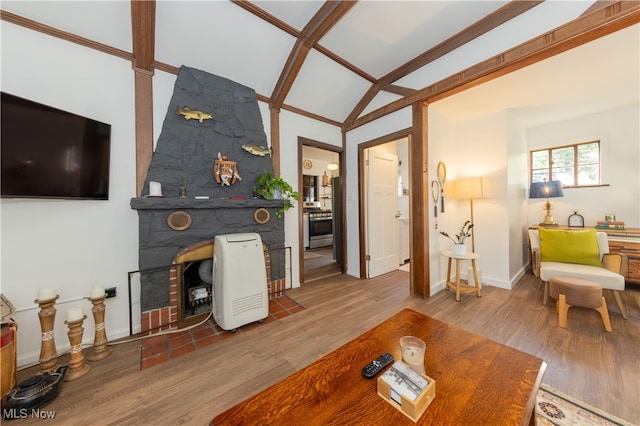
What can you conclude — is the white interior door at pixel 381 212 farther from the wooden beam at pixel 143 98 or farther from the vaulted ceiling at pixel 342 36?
the wooden beam at pixel 143 98

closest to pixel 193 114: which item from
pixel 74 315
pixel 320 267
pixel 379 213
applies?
pixel 74 315

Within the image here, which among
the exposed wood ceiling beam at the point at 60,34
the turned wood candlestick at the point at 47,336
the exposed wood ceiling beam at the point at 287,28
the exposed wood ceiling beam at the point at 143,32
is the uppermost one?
the exposed wood ceiling beam at the point at 287,28

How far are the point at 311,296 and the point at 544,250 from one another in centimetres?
293

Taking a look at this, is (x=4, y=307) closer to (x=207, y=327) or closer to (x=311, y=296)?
(x=207, y=327)

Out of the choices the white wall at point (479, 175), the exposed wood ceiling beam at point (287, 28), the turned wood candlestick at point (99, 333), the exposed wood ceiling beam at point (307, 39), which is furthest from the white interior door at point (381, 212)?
the turned wood candlestick at point (99, 333)

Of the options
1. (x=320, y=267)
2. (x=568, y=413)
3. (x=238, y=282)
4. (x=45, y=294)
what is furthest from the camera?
(x=320, y=267)

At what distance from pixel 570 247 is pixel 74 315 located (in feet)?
15.6

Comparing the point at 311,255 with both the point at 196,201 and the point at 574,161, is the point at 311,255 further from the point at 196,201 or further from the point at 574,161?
the point at 574,161

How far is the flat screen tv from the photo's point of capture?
1.38 m

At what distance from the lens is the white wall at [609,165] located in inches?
123

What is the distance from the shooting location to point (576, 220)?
3535 mm

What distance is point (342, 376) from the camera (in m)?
0.96

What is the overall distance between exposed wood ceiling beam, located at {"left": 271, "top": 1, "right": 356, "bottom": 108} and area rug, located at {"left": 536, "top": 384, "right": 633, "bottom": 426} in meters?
3.11

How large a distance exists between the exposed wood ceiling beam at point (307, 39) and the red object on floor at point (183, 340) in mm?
2672
